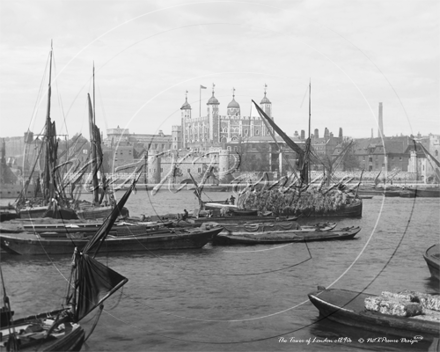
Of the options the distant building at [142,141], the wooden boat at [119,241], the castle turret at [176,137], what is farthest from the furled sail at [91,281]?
the castle turret at [176,137]

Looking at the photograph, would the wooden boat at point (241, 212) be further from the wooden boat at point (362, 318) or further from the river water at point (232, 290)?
the wooden boat at point (362, 318)

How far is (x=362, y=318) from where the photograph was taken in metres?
18.8

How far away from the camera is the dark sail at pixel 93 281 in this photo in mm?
17734

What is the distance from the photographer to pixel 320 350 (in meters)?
18.5

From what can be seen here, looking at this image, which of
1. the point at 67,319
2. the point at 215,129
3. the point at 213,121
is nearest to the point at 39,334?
the point at 67,319

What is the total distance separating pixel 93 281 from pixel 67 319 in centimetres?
153

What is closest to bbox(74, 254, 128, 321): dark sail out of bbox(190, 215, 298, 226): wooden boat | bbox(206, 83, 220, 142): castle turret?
bbox(190, 215, 298, 226): wooden boat

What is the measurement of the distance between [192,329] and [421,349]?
6.72 meters

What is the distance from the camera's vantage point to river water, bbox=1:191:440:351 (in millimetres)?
19250

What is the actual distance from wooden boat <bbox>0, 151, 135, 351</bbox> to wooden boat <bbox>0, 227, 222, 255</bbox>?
46.5 ft

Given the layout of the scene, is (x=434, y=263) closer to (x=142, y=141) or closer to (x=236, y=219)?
(x=236, y=219)

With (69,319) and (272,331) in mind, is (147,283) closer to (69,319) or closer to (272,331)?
(272,331)

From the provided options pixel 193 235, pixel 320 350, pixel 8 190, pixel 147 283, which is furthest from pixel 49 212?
pixel 8 190

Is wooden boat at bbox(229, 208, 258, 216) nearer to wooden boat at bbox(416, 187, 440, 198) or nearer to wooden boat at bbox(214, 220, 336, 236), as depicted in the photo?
wooden boat at bbox(214, 220, 336, 236)
